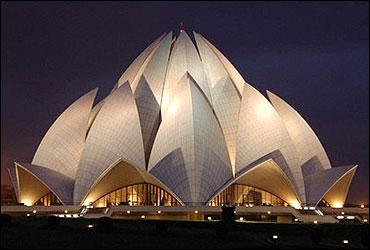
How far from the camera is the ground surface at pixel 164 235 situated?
2173 cm

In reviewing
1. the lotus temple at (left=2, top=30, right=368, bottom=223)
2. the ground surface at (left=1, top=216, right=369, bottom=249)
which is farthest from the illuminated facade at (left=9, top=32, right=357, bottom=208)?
the ground surface at (left=1, top=216, right=369, bottom=249)

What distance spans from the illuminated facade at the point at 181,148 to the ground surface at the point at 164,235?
9.81 m

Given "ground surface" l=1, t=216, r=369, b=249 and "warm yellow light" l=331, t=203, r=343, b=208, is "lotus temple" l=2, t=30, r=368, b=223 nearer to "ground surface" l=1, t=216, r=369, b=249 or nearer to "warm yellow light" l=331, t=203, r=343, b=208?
"warm yellow light" l=331, t=203, r=343, b=208

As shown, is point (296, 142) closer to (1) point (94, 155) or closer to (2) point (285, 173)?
(2) point (285, 173)

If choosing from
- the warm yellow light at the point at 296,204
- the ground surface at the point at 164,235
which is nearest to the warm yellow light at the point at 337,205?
the warm yellow light at the point at 296,204

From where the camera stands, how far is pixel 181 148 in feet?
131

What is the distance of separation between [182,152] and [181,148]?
0.32 m

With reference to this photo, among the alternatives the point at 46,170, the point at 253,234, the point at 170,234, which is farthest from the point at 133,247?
the point at 46,170

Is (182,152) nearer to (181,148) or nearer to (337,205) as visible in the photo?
(181,148)

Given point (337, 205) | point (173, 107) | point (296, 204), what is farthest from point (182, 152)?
point (337, 205)

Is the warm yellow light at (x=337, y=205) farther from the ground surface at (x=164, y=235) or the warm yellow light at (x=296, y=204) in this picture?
the ground surface at (x=164, y=235)

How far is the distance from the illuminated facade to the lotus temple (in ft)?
0.26

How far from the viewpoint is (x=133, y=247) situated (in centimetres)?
2106

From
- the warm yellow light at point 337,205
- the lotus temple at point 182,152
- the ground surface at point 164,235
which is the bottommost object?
the ground surface at point 164,235
